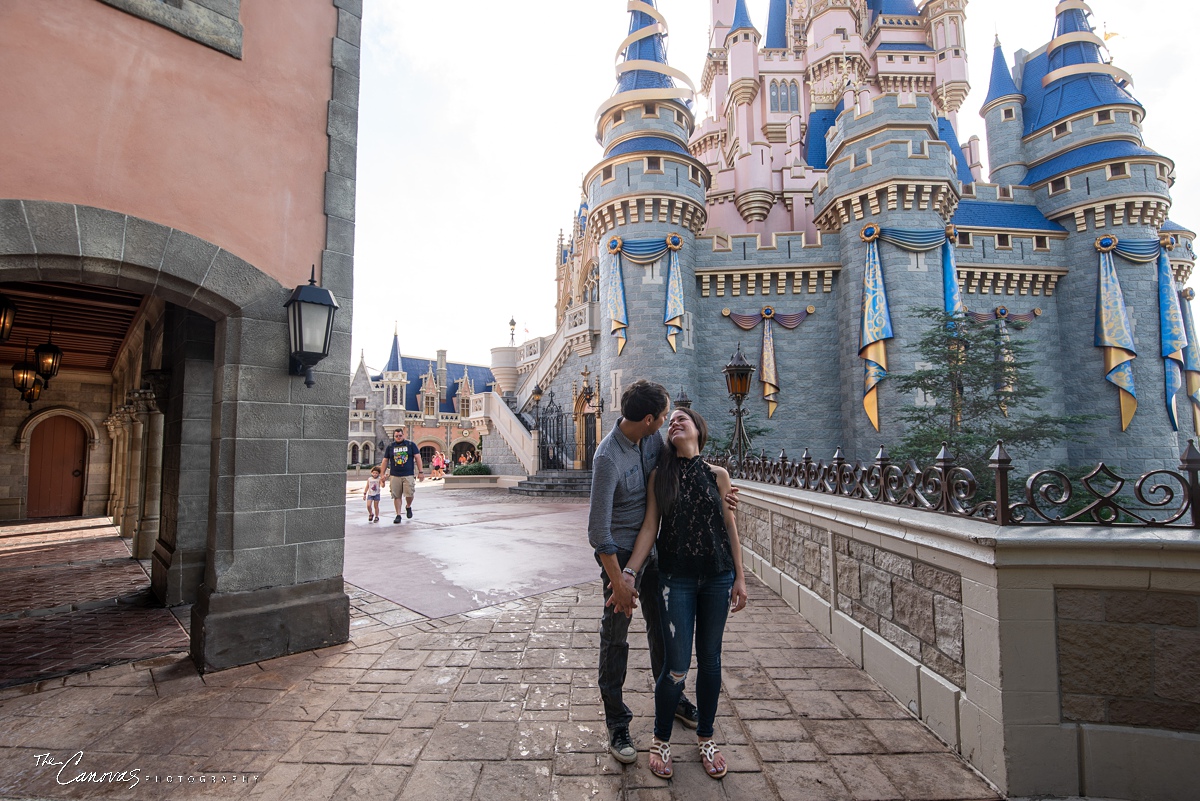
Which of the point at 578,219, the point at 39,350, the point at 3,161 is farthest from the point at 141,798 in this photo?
the point at 578,219

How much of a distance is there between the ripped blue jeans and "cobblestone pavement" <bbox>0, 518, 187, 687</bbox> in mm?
4049

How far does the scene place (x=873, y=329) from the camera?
16469 millimetres

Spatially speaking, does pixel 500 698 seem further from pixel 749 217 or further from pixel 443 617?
pixel 749 217

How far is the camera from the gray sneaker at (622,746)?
2713 millimetres

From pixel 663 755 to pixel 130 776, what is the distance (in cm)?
254

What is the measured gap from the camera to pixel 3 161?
11.1ft

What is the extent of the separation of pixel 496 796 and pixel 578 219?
35915 millimetres

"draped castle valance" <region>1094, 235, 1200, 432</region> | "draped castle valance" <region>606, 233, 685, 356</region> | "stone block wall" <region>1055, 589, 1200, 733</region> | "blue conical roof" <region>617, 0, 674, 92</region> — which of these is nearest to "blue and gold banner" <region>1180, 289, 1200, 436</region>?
"draped castle valance" <region>1094, 235, 1200, 432</region>

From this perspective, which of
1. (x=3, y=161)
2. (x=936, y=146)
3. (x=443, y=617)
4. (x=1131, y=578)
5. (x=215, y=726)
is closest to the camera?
(x=1131, y=578)

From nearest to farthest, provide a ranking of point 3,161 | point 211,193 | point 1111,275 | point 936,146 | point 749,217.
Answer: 1. point 3,161
2. point 211,193
3. point 936,146
4. point 1111,275
5. point 749,217

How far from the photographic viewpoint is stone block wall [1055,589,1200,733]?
93.4 inches

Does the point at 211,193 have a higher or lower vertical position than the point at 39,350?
higher

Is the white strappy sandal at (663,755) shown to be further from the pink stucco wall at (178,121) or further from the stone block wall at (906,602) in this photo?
the pink stucco wall at (178,121)

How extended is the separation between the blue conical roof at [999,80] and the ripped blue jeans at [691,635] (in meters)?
29.4
